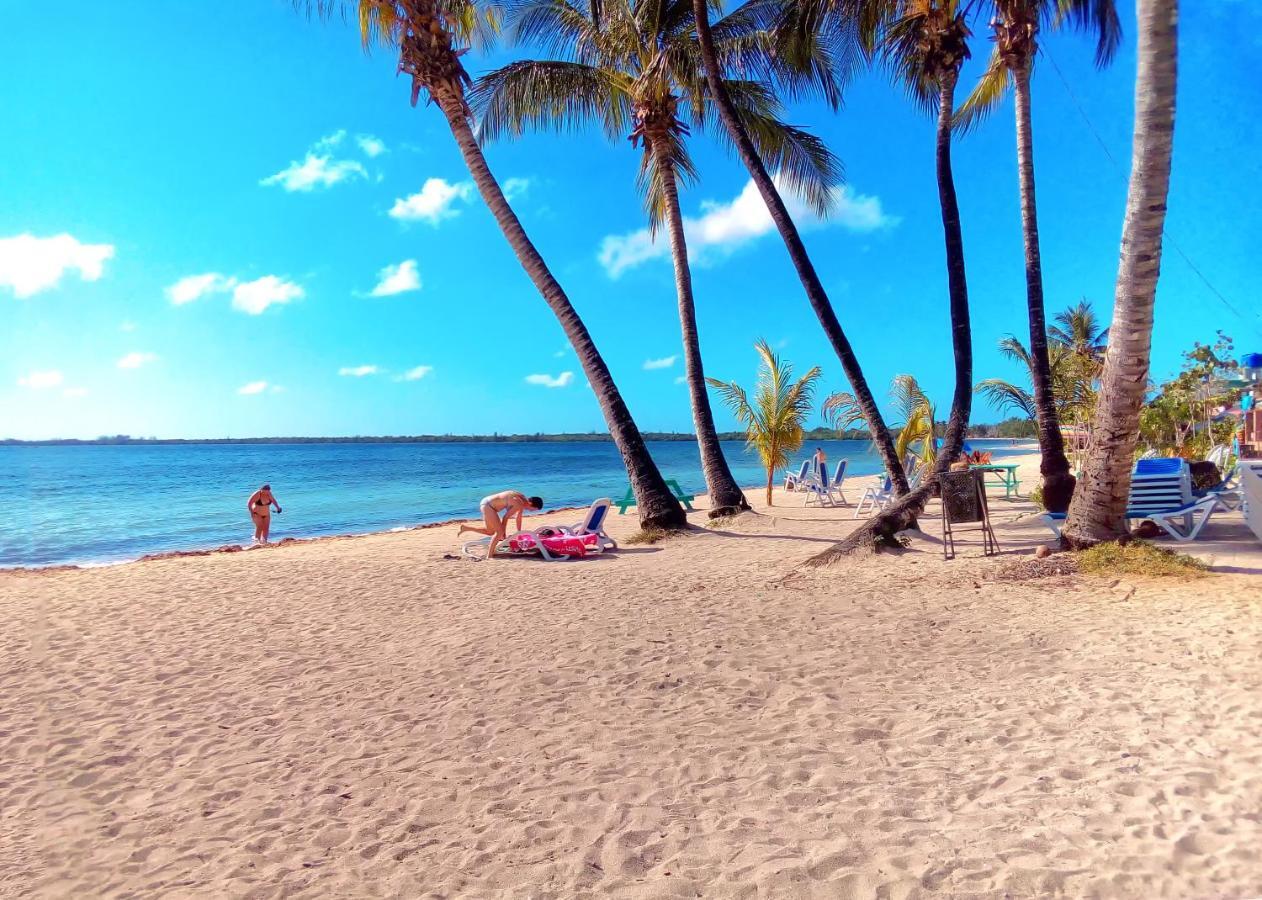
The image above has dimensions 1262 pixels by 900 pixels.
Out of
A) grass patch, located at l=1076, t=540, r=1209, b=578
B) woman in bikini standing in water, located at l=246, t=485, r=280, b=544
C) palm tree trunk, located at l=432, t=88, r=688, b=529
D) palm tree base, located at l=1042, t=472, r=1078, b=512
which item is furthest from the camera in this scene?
woman in bikini standing in water, located at l=246, t=485, r=280, b=544

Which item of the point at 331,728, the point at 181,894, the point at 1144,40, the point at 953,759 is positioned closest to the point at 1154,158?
the point at 1144,40

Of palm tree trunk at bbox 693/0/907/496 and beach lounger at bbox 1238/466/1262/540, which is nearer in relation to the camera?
beach lounger at bbox 1238/466/1262/540

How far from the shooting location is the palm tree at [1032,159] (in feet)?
32.4

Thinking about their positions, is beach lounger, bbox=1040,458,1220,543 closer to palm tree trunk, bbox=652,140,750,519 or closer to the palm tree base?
the palm tree base

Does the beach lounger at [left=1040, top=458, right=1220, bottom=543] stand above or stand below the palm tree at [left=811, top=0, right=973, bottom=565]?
below

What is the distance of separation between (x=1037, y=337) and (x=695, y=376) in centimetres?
504

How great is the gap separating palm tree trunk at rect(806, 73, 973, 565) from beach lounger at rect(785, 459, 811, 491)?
7721mm

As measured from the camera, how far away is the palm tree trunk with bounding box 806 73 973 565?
8780mm

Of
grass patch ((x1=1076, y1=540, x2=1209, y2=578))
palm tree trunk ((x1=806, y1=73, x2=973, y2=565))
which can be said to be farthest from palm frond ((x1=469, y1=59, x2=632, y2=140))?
grass patch ((x1=1076, y1=540, x2=1209, y2=578))

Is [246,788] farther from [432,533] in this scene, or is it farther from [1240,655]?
[432,533]

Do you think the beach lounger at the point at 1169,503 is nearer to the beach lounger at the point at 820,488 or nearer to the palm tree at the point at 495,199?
the palm tree at the point at 495,199

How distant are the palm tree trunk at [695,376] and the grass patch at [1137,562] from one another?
6019 mm

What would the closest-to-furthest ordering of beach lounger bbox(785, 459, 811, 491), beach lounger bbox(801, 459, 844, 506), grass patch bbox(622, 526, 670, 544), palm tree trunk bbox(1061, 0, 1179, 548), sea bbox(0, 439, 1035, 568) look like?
palm tree trunk bbox(1061, 0, 1179, 548) < grass patch bbox(622, 526, 670, 544) < beach lounger bbox(801, 459, 844, 506) < sea bbox(0, 439, 1035, 568) < beach lounger bbox(785, 459, 811, 491)

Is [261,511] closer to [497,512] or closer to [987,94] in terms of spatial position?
[497,512]
